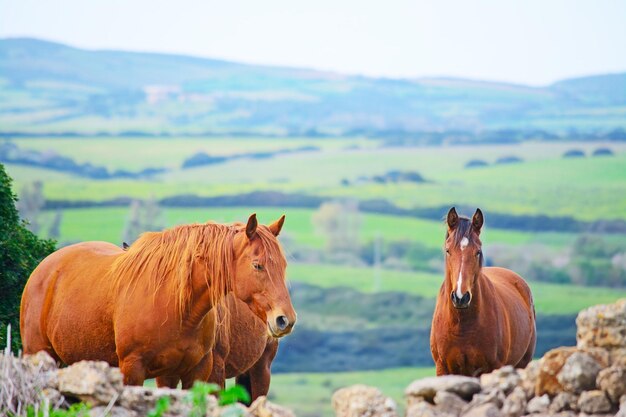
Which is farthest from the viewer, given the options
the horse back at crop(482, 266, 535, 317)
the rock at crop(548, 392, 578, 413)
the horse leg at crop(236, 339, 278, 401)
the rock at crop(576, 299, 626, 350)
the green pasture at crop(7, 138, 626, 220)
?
the green pasture at crop(7, 138, 626, 220)

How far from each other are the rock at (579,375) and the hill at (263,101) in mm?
113363

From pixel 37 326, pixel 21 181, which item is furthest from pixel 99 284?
pixel 21 181

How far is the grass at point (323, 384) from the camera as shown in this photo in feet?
188

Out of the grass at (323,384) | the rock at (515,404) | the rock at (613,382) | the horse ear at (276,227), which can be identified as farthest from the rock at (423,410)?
the grass at (323,384)

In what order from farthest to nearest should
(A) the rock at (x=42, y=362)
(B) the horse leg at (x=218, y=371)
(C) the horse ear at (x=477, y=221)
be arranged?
(C) the horse ear at (x=477, y=221)
(B) the horse leg at (x=218, y=371)
(A) the rock at (x=42, y=362)

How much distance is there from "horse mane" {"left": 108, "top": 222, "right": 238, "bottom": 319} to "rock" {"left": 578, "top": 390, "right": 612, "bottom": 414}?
9.95 feet

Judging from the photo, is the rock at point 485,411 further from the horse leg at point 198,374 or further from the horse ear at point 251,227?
the horse leg at point 198,374

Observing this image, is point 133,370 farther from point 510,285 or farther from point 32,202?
point 32,202

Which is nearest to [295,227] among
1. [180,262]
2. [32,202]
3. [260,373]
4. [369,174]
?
[369,174]

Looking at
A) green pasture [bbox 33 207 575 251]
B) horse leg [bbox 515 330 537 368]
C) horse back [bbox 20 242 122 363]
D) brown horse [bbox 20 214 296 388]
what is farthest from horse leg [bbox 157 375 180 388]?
green pasture [bbox 33 207 575 251]

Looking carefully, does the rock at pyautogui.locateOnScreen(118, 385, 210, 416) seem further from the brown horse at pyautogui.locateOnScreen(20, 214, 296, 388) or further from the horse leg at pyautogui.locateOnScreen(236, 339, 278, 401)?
the horse leg at pyautogui.locateOnScreen(236, 339, 278, 401)

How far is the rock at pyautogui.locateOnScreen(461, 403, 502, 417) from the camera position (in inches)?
263

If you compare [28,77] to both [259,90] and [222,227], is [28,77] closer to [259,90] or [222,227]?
[259,90]

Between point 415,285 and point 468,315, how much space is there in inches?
3237
